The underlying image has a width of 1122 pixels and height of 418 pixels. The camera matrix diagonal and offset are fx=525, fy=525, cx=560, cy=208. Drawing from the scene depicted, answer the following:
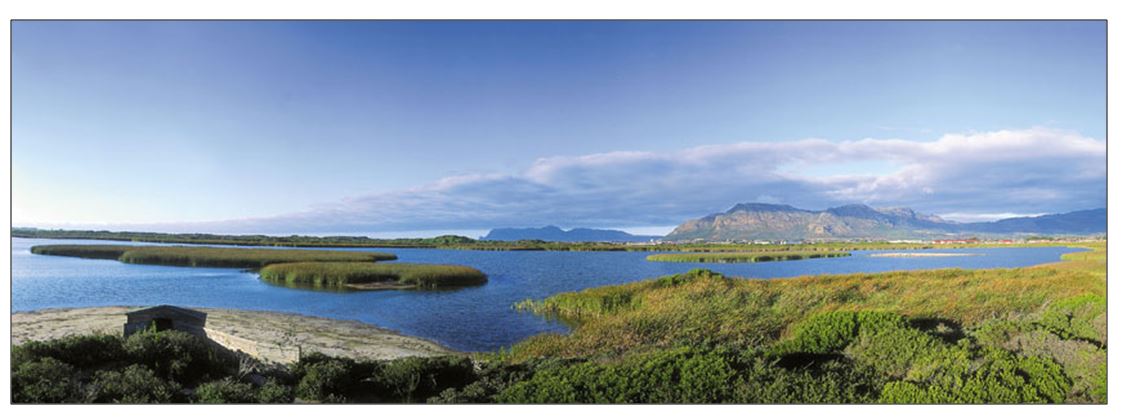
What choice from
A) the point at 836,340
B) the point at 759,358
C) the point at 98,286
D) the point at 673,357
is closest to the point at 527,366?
the point at 673,357

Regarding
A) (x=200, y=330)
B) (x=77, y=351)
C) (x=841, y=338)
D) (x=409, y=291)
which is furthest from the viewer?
(x=409, y=291)

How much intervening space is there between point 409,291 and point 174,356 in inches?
201

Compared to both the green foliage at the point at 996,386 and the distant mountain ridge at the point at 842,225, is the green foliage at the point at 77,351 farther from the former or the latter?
the green foliage at the point at 996,386

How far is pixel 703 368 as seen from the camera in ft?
20.4

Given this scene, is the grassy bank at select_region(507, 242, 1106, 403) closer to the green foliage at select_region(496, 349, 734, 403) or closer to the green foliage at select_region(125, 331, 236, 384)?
the green foliage at select_region(496, 349, 734, 403)

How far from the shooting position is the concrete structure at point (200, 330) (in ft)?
23.6

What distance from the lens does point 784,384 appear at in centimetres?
612

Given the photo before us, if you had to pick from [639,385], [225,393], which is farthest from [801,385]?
[225,393]

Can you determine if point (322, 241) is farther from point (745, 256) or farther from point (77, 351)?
point (745, 256)

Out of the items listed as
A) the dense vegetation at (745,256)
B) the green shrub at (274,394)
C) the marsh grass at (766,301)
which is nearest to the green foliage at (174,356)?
the green shrub at (274,394)

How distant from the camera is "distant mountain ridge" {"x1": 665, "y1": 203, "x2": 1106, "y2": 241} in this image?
9883mm

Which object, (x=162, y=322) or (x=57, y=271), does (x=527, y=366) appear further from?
(x=57, y=271)

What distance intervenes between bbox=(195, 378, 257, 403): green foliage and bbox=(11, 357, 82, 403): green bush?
143 cm

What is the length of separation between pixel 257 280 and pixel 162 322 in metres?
4.68
